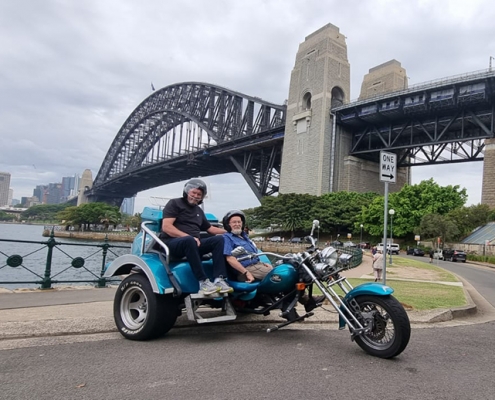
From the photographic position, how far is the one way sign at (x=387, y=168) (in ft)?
21.6

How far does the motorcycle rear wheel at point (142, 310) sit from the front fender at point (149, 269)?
0.13 metres

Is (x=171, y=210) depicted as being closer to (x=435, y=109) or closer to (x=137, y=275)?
(x=137, y=275)

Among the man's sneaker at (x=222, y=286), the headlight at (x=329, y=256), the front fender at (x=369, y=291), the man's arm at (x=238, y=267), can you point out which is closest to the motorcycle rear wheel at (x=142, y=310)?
the man's sneaker at (x=222, y=286)

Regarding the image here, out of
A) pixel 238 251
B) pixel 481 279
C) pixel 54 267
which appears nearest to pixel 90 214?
pixel 54 267

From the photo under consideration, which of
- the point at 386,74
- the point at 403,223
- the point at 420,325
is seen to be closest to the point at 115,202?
the point at 386,74

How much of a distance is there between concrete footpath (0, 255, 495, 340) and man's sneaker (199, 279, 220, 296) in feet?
3.32

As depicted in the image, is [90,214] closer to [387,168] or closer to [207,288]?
[387,168]

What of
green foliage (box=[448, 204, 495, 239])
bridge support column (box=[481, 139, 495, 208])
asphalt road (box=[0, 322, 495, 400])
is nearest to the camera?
asphalt road (box=[0, 322, 495, 400])

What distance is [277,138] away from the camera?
62156 millimetres

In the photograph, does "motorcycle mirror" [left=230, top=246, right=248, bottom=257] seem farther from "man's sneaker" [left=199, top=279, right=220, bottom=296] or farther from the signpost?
the signpost

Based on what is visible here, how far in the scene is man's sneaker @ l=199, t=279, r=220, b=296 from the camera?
377cm

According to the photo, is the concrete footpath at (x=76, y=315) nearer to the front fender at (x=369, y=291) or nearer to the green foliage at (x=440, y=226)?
the front fender at (x=369, y=291)

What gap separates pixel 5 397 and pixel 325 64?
5561cm

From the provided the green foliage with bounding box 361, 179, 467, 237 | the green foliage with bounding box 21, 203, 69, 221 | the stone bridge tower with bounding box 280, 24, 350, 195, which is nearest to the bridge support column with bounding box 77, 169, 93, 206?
the green foliage with bounding box 21, 203, 69, 221
